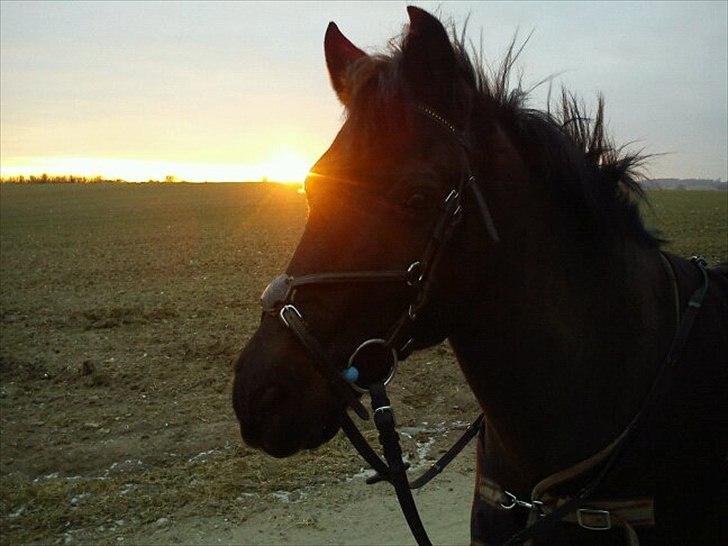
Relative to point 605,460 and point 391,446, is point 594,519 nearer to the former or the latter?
point 605,460

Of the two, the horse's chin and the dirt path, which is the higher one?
the horse's chin

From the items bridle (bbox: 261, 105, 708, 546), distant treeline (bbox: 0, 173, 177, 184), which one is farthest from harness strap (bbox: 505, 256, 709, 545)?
distant treeline (bbox: 0, 173, 177, 184)

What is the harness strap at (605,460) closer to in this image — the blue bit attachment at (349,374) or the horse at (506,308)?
the horse at (506,308)

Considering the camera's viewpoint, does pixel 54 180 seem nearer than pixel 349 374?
No

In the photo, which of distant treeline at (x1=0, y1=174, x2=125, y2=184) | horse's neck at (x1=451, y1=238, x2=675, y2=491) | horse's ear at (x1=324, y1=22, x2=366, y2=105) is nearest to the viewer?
horse's neck at (x1=451, y1=238, x2=675, y2=491)

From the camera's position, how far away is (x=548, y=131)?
2213mm

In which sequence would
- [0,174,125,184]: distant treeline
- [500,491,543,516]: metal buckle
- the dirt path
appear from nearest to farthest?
[500,491,543,516]: metal buckle, the dirt path, [0,174,125,184]: distant treeline

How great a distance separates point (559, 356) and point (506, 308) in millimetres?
247

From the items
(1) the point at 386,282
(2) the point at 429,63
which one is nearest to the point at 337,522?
(1) the point at 386,282

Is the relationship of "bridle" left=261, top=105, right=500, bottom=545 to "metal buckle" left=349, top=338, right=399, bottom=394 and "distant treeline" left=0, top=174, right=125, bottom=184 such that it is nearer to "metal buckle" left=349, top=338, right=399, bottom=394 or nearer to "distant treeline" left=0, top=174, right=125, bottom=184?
"metal buckle" left=349, top=338, right=399, bottom=394

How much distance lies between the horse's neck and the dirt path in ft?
8.62

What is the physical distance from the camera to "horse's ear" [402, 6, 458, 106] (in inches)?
77.2

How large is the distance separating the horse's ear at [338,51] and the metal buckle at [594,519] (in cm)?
166

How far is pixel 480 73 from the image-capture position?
2176 millimetres
